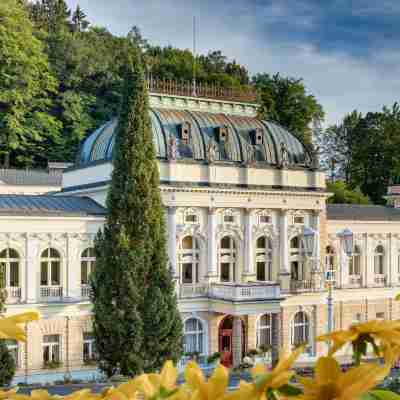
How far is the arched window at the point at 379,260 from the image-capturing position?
39969 mm

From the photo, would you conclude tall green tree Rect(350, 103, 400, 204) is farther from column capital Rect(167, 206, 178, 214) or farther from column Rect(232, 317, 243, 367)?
column capital Rect(167, 206, 178, 214)

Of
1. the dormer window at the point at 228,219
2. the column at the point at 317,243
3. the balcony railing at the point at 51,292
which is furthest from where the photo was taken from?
the column at the point at 317,243

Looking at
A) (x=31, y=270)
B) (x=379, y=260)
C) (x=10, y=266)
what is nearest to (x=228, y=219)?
(x=31, y=270)

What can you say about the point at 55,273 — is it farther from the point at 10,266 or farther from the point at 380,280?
the point at 380,280

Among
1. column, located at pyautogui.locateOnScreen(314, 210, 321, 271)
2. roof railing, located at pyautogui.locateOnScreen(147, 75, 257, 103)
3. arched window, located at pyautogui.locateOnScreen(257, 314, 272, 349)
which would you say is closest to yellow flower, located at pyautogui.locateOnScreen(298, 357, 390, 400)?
arched window, located at pyautogui.locateOnScreen(257, 314, 272, 349)

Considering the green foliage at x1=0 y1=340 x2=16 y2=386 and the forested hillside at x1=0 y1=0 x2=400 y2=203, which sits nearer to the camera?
the green foliage at x1=0 y1=340 x2=16 y2=386

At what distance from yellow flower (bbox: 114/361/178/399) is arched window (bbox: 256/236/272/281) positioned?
33.1 m

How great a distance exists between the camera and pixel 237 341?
108 ft

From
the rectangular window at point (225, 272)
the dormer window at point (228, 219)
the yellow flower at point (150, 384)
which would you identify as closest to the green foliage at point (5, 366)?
the rectangular window at point (225, 272)

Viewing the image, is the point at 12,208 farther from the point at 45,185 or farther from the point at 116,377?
the point at 45,185

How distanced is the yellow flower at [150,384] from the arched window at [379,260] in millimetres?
39142

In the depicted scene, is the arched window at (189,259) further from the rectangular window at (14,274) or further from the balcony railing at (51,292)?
the rectangular window at (14,274)

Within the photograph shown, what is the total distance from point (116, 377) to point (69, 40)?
44.8 m

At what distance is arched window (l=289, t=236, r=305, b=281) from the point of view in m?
35.8
